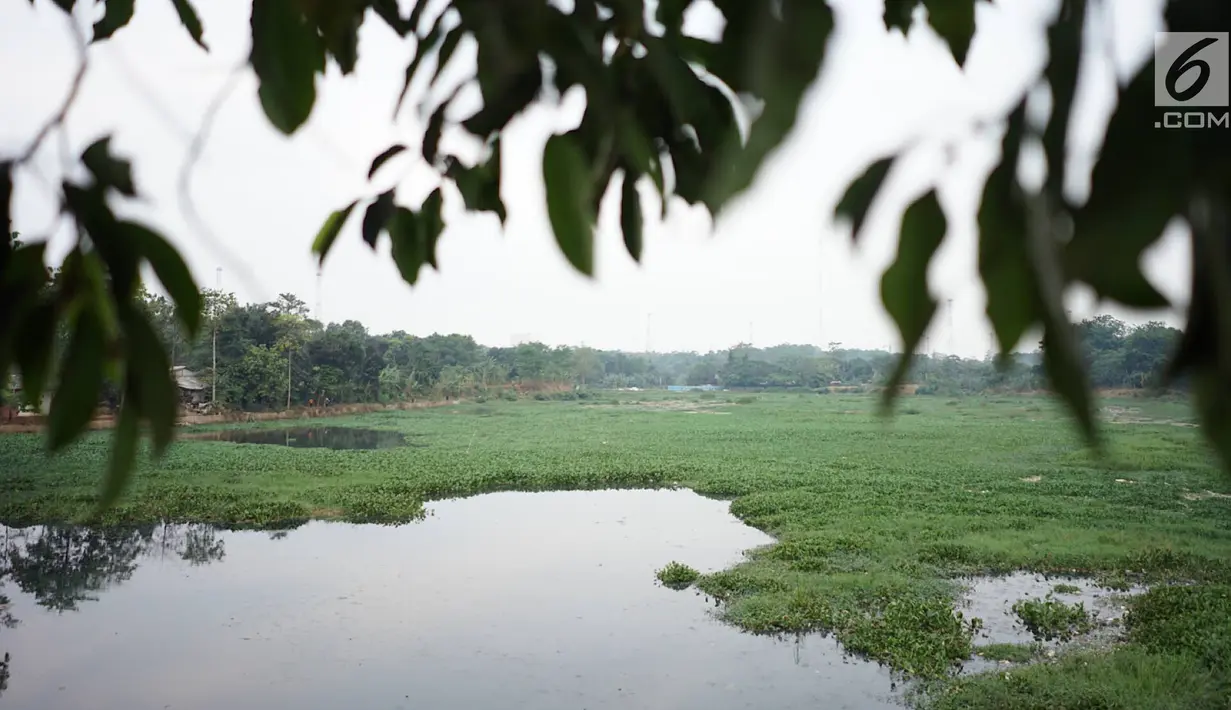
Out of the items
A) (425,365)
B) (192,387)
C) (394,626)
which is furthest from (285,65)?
(425,365)

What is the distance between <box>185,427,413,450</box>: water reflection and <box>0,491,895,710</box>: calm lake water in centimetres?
726

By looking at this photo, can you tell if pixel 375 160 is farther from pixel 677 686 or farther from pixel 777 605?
pixel 777 605

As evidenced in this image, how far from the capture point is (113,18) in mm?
663

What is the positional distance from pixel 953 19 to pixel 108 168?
388 mm

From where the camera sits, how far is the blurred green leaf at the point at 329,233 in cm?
64

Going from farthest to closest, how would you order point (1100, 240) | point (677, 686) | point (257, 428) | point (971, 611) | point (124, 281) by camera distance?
1. point (257, 428)
2. point (971, 611)
3. point (677, 686)
4. point (124, 281)
5. point (1100, 240)

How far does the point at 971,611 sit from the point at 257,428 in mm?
16475

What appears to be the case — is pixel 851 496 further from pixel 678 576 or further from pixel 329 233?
pixel 329 233

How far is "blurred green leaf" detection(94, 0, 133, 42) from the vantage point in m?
0.65

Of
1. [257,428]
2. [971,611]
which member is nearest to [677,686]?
[971,611]

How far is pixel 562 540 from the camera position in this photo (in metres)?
8.53

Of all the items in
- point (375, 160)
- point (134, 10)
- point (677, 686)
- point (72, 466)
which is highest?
point (134, 10)

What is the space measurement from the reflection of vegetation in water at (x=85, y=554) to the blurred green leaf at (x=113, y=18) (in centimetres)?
739

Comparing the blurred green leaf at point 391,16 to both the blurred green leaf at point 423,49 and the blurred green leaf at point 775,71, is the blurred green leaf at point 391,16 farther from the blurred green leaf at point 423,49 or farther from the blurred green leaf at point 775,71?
the blurred green leaf at point 775,71
